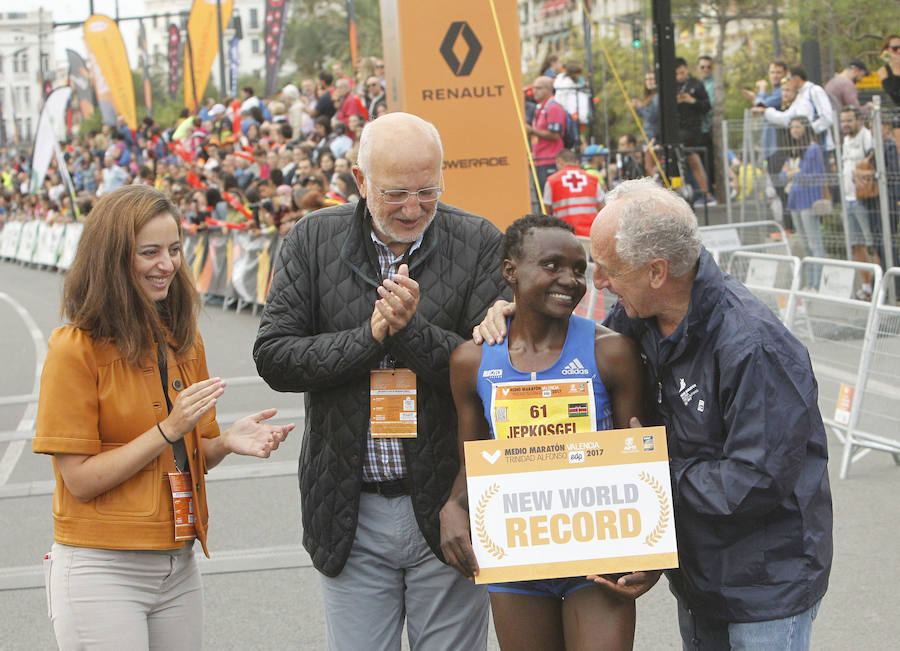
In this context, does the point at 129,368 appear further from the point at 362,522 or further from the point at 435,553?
the point at 435,553

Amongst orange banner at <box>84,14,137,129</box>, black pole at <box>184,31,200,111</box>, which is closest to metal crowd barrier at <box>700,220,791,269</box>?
black pole at <box>184,31,200,111</box>

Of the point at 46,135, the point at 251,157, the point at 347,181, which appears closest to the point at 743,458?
the point at 347,181

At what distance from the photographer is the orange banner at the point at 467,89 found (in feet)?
30.2

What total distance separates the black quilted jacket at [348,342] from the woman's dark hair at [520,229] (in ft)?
0.90

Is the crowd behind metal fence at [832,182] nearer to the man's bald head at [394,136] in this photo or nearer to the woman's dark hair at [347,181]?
the woman's dark hair at [347,181]

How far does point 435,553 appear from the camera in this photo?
10.7 feet

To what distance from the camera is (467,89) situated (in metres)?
9.41

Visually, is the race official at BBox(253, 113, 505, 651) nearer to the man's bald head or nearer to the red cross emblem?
the man's bald head

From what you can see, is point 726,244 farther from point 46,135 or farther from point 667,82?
point 46,135

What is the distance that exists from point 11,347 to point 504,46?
9355 mm

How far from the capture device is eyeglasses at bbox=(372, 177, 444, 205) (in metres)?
3.14

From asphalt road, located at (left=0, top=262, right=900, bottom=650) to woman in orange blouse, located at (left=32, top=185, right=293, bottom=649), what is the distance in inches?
23.7

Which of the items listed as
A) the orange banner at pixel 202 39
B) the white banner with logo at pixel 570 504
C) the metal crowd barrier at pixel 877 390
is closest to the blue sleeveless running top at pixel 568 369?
the white banner with logo at pixel 570 504

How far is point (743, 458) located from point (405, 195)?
1164 mm
